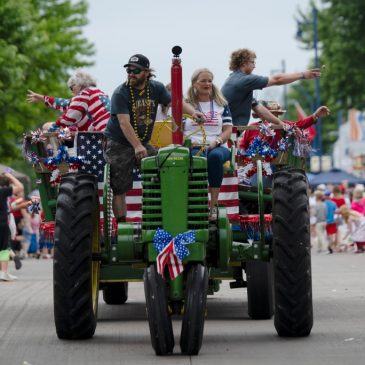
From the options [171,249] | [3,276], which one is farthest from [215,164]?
[3,276]

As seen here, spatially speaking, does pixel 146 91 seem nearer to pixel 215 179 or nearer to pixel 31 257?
pixel 215 179

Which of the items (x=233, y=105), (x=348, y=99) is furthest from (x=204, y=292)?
(x=348, y=99)

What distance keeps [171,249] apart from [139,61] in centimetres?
203

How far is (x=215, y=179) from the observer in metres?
13.1

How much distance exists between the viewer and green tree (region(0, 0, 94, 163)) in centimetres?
4803

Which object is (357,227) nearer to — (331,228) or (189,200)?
(331,228)

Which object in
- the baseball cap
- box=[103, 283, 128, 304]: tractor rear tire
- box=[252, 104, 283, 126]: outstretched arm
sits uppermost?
the baseball cap

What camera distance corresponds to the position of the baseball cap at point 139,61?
12.7 m

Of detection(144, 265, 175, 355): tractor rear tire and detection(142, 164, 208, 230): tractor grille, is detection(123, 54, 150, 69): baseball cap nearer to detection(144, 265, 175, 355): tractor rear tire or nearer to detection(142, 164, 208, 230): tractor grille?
detection(142, 164, 208, 230): tractor grille

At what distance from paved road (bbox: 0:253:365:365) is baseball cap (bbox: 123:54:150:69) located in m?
2.32

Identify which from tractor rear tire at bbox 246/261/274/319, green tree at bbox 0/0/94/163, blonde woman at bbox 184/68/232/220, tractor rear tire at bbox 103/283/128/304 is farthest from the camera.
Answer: green tree at bbox 0/0/94/163

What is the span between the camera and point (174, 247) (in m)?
11.4

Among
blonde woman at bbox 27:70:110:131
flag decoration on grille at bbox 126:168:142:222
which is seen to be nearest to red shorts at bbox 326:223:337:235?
blonde woman at bbox 27:70:110:131

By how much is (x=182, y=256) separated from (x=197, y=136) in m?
2.66
